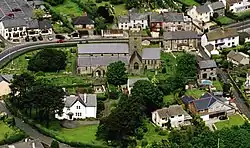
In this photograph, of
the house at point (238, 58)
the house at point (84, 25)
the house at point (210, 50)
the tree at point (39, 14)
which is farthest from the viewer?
the tree at point (39, 14)

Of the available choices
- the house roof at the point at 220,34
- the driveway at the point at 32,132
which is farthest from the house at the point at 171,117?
the house roof at the point at 220,34

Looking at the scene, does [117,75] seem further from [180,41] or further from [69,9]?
[69,9]

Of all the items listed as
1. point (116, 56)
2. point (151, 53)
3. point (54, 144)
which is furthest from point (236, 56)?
point (54, 144)

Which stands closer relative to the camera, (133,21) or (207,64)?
(207,64)

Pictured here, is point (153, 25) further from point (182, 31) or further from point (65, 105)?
point (65, 105)

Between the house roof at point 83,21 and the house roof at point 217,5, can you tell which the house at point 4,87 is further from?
the house roof at point 217,5

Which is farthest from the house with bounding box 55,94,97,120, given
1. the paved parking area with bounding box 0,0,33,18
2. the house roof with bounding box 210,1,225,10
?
the house roof with bounding box 210,1,225,10
